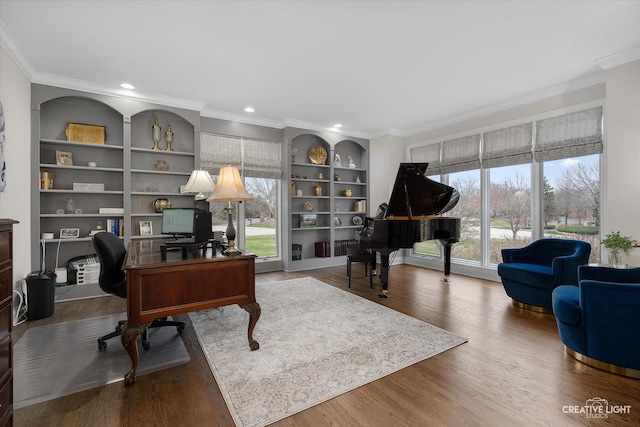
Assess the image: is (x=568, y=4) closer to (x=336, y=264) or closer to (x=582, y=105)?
(x=582, y=105)

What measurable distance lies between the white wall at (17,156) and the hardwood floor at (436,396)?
1.16 metres

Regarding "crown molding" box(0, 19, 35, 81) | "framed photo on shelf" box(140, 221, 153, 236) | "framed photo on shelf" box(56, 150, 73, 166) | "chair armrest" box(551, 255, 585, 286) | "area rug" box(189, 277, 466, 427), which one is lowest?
"area rug" box(189, 277, 466, 427)

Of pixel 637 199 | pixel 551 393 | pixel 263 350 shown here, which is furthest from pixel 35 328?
pixel 637 199

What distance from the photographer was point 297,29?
109 inches

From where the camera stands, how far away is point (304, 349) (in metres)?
2.46

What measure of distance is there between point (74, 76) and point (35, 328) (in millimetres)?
3069

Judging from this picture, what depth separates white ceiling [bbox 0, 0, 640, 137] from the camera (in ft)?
8.24

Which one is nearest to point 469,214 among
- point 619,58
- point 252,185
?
point 619,58

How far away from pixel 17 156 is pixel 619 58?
690cm

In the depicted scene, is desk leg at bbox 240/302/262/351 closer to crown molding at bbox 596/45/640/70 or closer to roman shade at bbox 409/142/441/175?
crown molding at bbox 596/45/640/70

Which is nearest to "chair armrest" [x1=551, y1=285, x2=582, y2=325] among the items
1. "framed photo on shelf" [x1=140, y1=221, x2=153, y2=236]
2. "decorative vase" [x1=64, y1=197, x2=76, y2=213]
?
"framed photo on shelf" [x1=140, y1=221, x2=153, y2=236]

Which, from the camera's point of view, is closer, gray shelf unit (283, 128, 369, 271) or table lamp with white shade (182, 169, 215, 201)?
table lamp with white shade (182, 169, 215, 201)

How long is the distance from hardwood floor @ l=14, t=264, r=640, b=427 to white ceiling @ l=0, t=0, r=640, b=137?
8.99ft

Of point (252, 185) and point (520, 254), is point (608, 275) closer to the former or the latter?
point (520, 254)
